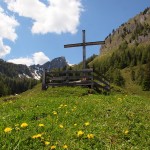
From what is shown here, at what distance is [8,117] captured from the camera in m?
13.4

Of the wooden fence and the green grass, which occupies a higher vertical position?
the wooden fence

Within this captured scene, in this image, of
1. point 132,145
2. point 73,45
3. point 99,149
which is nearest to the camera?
point 99,149

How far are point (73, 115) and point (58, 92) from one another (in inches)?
643

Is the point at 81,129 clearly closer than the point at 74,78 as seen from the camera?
Yes

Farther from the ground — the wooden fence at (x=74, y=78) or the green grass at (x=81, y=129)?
the wooden fence at (x=74, y=78)

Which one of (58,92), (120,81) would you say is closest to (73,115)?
(58,92)

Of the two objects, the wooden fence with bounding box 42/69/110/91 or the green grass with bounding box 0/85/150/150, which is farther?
the wooden fence with bounding box 42/69/110/91

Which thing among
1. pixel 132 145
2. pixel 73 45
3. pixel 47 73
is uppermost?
pixel 73 45

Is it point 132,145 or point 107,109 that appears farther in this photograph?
point 107,109

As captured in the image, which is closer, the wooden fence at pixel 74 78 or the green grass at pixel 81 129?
the green grass at pixel 81 129

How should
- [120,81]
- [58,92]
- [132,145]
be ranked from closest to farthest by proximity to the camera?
[132,145] < [58,92] < [120,81]

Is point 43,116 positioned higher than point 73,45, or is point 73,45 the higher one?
point 73,45

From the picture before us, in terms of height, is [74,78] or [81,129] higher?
[74,78]

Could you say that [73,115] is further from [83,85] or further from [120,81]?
[120,81]
